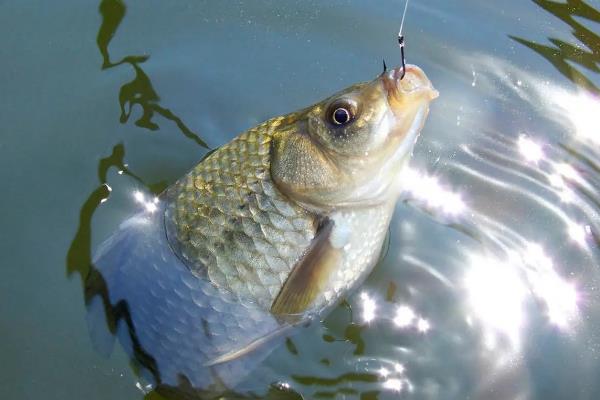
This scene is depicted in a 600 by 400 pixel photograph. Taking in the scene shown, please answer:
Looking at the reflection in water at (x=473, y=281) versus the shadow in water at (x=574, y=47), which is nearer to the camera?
the reflection in water at (x=473, y=281)

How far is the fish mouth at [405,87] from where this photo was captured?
276 cm

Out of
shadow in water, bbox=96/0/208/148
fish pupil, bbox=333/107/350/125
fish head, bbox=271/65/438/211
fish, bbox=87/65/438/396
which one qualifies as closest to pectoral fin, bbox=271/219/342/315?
fish, bbox=87/65/438/396

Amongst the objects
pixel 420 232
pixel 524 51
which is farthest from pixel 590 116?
pixel 420 232

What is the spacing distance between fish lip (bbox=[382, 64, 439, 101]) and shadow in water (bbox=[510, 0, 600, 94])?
6.68 feet

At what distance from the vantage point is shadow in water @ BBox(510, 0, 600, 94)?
4516 mm

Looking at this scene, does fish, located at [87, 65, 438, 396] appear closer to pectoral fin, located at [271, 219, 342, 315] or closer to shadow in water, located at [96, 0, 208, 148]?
pectoral fin, located at [271, 219, 342, 315]

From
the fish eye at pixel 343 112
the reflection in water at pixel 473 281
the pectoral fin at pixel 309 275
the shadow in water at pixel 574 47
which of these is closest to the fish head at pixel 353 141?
the fish eye at pixel 343 112

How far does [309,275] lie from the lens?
2814mm

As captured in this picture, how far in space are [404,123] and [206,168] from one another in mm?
791

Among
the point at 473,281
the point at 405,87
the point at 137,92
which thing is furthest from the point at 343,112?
the point at 137,92

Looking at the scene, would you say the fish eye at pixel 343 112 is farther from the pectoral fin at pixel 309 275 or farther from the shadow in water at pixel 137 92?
the shadow in water at pixel 137 92

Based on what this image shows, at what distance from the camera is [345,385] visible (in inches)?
121

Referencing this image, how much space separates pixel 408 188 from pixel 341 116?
3.68 feet

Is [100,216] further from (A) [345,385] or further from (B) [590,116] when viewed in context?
(B) [590,116]
